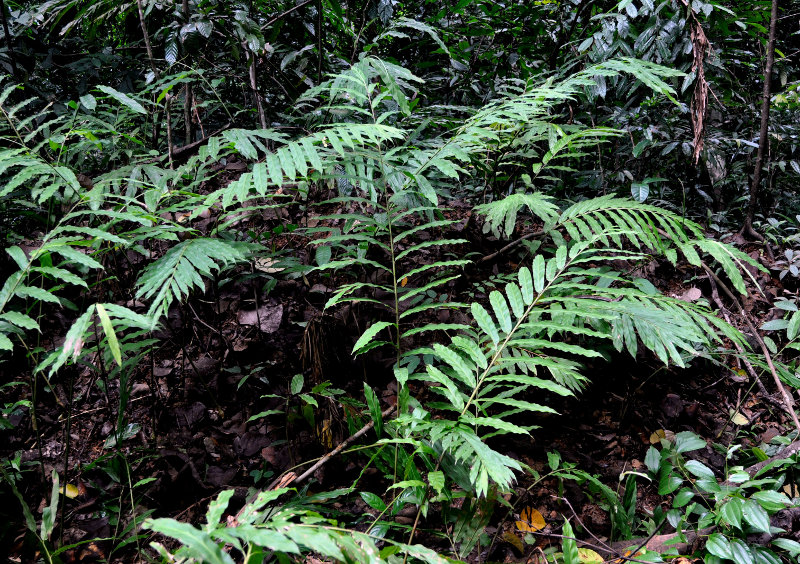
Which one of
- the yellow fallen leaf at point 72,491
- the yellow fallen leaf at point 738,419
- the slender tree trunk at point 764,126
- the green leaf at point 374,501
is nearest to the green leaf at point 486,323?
the green leaf at point 374,501

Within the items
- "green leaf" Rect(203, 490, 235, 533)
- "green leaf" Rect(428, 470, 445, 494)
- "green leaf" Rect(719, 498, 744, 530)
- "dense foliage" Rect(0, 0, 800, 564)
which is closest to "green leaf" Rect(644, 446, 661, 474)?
"dense foliage" Rect(0, 0, 800, 564)

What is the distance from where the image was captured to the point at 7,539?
156 centimetres

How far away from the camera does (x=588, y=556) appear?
61.1 inches

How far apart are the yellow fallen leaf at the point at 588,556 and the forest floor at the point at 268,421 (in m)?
0.13

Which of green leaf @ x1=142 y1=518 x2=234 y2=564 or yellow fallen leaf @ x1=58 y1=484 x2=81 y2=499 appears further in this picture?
yellow fallen leaf @ x1=58 y1=484 x2=81 y2=499

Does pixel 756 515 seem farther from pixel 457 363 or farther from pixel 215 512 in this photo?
pixel 215 512

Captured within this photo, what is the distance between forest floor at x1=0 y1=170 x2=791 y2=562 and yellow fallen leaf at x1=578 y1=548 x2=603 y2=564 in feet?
0.44

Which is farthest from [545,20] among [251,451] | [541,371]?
[251,451]

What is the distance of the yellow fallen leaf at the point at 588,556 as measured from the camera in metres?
1.50

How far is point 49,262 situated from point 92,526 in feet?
3.12

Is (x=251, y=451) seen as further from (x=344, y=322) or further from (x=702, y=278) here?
(x=702, y=278)

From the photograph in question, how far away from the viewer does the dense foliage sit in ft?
4.63

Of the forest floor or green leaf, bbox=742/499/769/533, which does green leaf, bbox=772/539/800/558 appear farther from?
the forest floor

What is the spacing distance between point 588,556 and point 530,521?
0.26 metres
